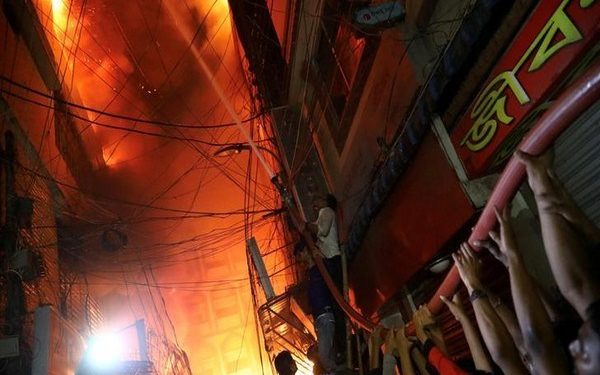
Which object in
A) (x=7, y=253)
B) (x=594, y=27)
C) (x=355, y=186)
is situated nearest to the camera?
(x=594, y=27)

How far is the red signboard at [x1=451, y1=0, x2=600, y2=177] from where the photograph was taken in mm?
3016

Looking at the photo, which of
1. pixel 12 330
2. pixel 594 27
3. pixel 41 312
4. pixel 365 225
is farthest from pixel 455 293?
pixel 12 330

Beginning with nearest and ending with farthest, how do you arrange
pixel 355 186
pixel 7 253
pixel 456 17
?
pixel 456 17 < pixel 355 186 < pixel 7 253

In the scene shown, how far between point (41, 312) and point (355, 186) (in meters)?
8.40

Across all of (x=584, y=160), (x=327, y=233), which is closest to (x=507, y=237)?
(x=584, y=160)

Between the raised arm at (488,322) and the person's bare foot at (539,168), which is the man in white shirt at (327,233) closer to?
the raised arm at (488,322)

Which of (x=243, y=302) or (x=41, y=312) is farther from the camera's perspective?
(x=243, y=302)

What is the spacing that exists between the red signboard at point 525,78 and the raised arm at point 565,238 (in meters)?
1.75

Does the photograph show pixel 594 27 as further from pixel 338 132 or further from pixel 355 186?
pixel 338 132

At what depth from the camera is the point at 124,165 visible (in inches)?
1081

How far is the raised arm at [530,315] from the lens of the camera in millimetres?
1788

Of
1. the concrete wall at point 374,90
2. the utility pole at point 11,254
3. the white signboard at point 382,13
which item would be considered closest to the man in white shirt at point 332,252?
the concrete wall at point 374,90

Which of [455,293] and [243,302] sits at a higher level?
[243,302]

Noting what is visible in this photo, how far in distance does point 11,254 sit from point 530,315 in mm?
12377
